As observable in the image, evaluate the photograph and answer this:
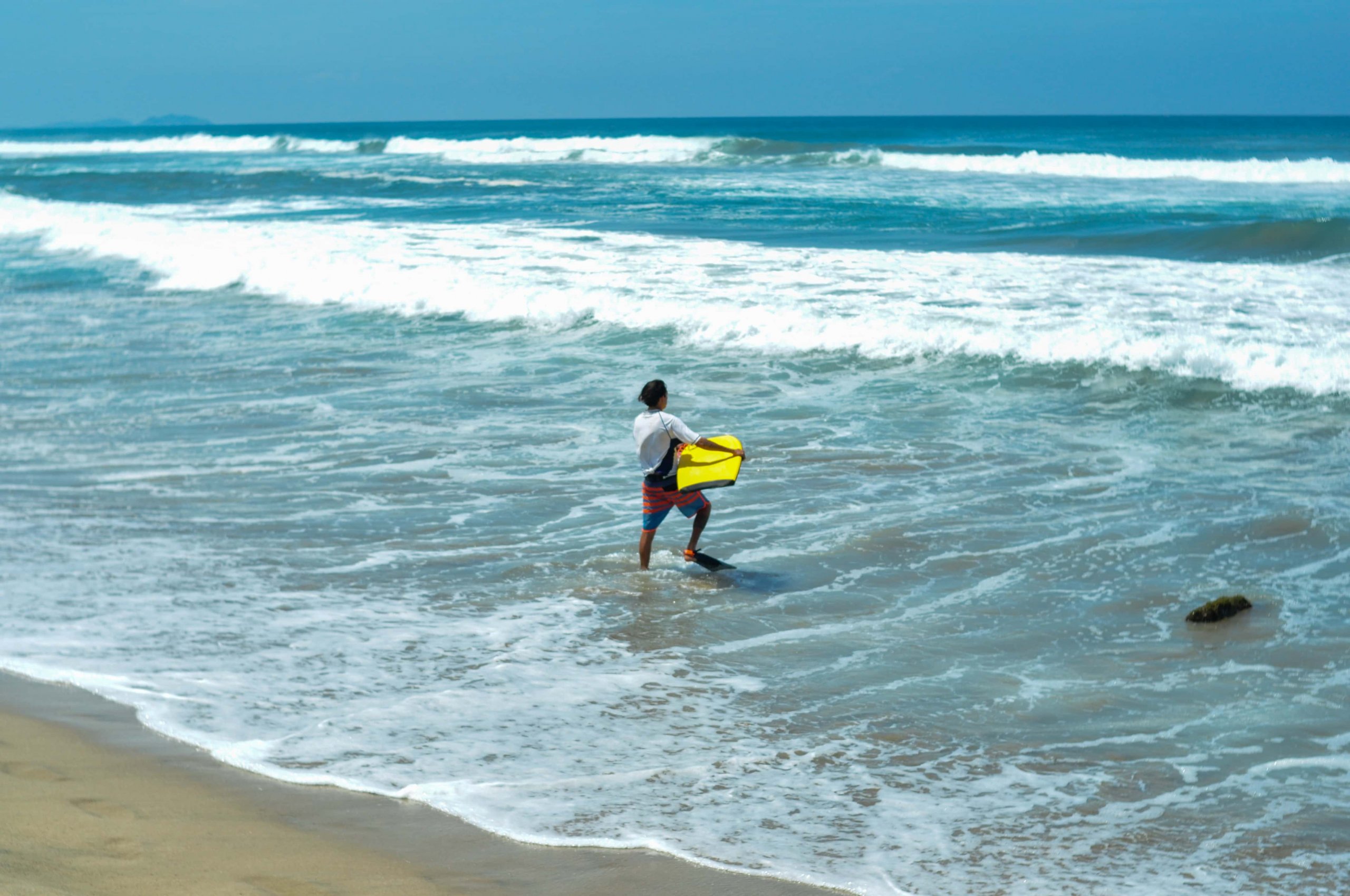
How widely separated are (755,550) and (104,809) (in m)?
4.18

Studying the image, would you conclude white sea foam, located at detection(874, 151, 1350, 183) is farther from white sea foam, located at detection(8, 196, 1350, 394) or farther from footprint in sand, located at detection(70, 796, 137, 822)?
footprint in sand, located at detection(70, 796, 137, 822)

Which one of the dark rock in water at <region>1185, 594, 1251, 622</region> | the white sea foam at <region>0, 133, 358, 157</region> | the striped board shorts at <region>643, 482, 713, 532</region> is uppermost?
the white sea foam at <region>0, 133, 358, 157</region>

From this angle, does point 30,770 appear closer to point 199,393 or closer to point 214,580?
point 214,580

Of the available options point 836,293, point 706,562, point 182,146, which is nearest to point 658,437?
point 706,562

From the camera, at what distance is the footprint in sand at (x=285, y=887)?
3.71m

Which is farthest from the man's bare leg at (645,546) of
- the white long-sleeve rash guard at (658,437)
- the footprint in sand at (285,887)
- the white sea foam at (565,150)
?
the white sea foam at (565,150)

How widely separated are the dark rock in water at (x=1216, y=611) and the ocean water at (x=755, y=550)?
0.15 meters

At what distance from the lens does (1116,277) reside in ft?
55.7

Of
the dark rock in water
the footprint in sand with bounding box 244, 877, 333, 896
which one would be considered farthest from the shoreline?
the dark rock in water

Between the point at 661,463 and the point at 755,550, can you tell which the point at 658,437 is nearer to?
the point at 661,463

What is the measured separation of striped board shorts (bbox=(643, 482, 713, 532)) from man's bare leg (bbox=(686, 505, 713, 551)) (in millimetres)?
25

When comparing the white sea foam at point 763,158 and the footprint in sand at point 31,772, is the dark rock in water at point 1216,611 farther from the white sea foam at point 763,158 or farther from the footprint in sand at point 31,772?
the white sea foam at point 763,158

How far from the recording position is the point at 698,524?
7.21m

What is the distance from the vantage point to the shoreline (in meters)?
3.76
